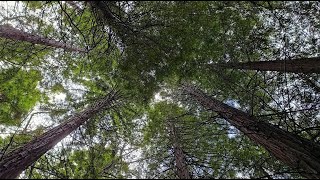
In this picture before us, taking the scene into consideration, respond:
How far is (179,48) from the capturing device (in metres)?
6.60

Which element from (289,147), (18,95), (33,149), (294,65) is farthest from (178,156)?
(18,95)

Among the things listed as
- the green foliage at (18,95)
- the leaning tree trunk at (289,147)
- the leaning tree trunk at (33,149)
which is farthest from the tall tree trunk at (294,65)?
the green foliage at (18,95)

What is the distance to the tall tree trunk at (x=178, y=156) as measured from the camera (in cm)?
566

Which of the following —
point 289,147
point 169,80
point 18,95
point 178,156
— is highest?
point 18,95

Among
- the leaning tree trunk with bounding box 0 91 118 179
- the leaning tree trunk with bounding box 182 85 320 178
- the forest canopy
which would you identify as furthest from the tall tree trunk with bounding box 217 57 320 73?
the leaning tree trunk with bounding box 0 91 118 179

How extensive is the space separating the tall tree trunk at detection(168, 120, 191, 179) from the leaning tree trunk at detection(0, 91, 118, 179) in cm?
263

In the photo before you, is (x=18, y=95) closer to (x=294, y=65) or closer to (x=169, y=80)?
(x=169, y=80)

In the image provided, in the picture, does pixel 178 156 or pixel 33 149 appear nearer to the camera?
pixel 33 149

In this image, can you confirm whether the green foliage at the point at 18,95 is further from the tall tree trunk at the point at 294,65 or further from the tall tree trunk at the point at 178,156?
the tall tree trunk at the point at 294,65

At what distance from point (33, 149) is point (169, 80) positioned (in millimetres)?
4005

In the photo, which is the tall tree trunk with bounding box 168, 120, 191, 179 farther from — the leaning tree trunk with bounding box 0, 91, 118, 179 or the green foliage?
the green foliage

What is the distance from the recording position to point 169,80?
8195 millimetres

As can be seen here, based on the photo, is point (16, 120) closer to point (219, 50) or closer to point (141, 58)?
point (141, 58)

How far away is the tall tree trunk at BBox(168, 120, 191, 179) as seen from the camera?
566 cm
